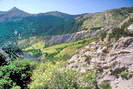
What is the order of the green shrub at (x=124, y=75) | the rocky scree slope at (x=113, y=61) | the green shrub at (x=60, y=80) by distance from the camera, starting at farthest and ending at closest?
the green shrub at (x=124, y=75), the rocky scree slope at (x=113, y=61), the green shrub at (x=60, y=80)

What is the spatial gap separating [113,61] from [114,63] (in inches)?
90.9

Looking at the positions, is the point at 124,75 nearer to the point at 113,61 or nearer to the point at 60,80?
the point at 113,61

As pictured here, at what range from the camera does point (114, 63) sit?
346ft

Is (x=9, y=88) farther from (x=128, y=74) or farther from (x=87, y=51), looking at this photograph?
(x=87, y=51)

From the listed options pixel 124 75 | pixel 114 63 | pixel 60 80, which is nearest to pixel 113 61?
pixel 114 63

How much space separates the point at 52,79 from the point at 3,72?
125 ft

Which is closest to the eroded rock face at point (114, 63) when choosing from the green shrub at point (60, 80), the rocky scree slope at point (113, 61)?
the rocky scree slope at point (113, 61)

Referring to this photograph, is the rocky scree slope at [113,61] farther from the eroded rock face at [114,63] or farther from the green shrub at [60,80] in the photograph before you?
the green shrub at [60,80]

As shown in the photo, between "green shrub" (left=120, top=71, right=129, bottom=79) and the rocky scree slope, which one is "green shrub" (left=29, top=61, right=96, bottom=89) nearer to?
the rocky scree slope

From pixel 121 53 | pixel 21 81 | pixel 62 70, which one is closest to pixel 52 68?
pixel 62 70

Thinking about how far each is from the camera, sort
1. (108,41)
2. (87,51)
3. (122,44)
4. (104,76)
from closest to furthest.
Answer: (104,76)
(122,44)
(108,41)
(87,51)

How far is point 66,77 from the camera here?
59.9 meters

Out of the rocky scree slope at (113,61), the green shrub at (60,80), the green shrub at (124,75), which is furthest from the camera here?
the green shrub at (124,75)

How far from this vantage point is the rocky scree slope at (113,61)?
89750mm
